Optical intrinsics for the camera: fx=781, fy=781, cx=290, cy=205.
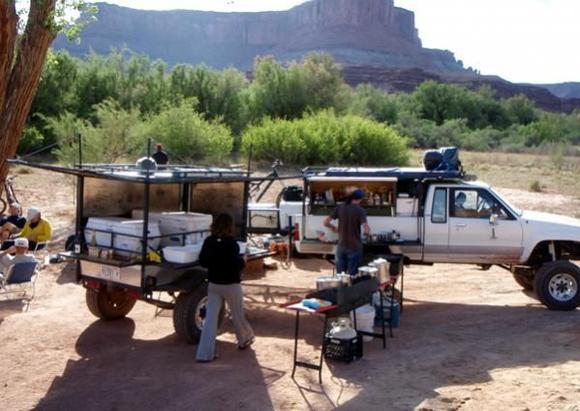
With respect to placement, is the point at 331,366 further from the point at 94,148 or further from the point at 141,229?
the point at 94,148

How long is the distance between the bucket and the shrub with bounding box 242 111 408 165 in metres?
22.0

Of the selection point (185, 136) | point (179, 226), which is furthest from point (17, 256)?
point (185, 136)

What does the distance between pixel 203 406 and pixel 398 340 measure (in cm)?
299

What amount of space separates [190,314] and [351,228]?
102 inches

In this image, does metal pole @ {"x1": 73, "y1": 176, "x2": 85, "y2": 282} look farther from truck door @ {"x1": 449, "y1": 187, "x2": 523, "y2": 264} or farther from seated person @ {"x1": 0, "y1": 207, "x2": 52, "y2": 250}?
truck door @ {"x1": 449, "y1": 187, "x2": 523, "y2": 264}

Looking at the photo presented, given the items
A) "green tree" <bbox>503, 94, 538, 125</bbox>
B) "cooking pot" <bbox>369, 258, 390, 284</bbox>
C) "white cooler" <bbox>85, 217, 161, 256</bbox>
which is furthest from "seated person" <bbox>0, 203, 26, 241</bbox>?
"green tree" <bbox>503, 94, 538, 125</bbox>

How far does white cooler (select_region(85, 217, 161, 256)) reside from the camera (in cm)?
851

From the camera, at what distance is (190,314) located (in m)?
8.59

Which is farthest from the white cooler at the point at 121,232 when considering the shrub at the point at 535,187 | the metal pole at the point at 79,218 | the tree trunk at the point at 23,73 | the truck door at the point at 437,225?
the shrub at the point at 535,187

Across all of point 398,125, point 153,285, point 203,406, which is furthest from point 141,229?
point 398,125

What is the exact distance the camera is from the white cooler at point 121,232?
8.51 m

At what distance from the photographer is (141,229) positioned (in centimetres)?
851

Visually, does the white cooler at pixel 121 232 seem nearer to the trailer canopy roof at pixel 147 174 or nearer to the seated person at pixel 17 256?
the trailer canopy roof at pixel 147 174

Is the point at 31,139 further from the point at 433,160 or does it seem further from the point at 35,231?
the point at 433,160
